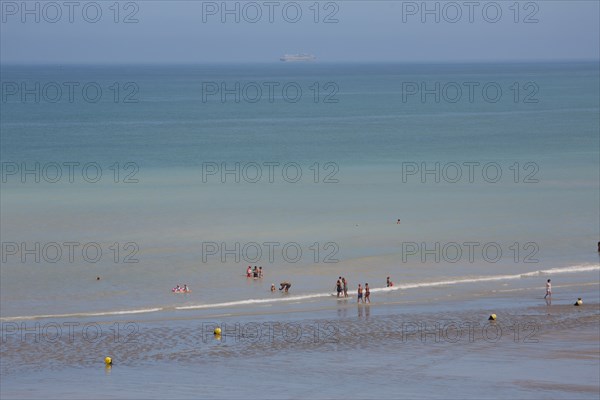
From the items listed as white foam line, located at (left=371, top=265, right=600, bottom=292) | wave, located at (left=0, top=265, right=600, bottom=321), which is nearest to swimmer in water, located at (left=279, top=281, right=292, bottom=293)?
wave, located at (left=0, top=265, right=600, bottom=321)

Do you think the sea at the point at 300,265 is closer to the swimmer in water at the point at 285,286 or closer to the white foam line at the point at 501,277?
the white foam line at the point at 501,277

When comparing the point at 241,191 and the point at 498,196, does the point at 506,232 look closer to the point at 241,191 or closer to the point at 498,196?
the point at 498,196

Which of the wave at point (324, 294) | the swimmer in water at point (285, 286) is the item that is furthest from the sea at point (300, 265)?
the swimmer in water at point (285, 286)

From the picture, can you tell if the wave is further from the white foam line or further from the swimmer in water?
the swimmer in water

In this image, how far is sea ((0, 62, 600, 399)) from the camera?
2550 centimetres

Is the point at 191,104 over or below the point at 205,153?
over

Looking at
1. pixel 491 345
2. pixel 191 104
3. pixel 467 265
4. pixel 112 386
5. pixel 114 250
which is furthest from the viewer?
pixel 191 104

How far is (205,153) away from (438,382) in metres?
62.7

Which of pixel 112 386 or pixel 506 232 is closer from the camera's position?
pixel 112 386

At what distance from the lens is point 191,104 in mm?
143875

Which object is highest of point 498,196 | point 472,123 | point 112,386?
point 472,123

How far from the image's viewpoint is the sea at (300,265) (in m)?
25.5

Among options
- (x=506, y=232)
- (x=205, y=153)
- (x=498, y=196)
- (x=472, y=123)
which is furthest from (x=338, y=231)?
(x=472, y=123)

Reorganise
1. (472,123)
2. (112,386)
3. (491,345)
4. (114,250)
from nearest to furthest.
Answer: (112,386)
(491,345)
(114,250)
(472,123)
